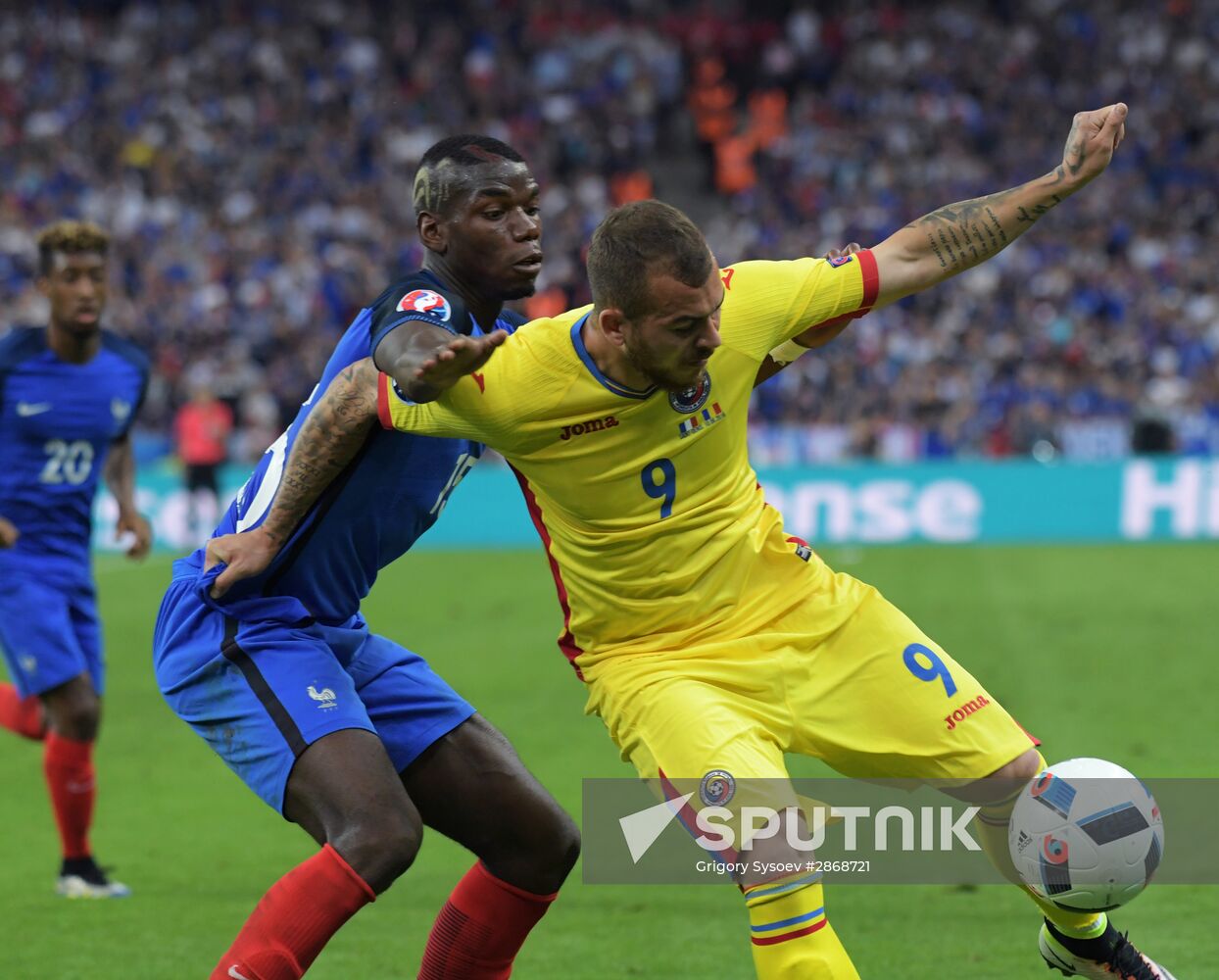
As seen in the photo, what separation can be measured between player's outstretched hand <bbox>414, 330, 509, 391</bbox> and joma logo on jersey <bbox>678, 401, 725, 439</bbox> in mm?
637

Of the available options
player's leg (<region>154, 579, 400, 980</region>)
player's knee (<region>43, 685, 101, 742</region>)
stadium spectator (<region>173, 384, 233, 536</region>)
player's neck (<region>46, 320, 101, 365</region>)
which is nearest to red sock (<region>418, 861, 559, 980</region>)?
player's leg (<region>154, 579, 400, 980</region>)

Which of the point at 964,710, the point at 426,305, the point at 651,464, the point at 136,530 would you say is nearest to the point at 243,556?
the point at 426,305

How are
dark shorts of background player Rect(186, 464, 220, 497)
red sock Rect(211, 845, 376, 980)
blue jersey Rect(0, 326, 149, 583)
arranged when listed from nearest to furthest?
1. red sock Rect(211, 845, 376, 980)
2. blue jersey Rect(0, 326, 149, 583)
3. dark shorts of background player Rect(186, 464, 220, 497)

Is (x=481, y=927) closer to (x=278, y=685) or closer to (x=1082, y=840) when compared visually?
(x=278, y=685)

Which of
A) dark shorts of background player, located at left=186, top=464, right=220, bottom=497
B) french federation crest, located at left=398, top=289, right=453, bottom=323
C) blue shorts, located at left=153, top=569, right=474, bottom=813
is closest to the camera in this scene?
french federation crest, located at left=398, top=289, right=453, bottom=323

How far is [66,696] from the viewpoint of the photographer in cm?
734

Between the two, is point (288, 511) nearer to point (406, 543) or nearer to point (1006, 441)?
point (406, 543)

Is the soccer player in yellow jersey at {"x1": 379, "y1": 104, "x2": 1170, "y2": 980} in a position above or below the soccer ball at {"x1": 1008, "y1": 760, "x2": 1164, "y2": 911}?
above

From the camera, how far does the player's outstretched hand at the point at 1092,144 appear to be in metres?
4.56

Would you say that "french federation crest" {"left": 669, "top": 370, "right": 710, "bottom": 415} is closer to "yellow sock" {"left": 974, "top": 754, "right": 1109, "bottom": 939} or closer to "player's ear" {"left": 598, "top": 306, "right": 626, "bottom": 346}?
"player's ear" {"left": 598, "top": 306, "right": 626, "bottom": 346}

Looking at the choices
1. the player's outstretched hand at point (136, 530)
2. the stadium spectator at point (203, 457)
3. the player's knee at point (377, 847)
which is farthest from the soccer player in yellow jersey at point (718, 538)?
the stadium spectator at point (203, 457)

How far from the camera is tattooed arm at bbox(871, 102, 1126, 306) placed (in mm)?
4578

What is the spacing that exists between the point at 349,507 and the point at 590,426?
2.36 feet

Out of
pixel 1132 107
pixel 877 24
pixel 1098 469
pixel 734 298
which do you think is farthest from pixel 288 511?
pixel 877 24
